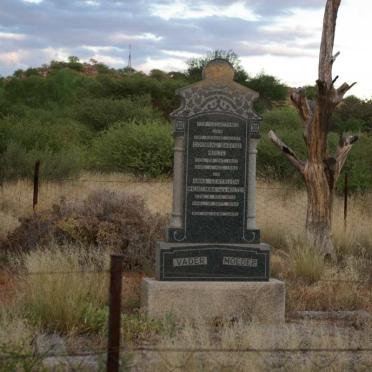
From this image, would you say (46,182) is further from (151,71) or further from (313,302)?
(151,71)

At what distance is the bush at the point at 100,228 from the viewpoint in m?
12.9

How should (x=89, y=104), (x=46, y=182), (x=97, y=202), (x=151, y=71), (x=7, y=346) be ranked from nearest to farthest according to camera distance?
(x=7, y=346) → (x=97, y=202) → (x=46, y=182) → (x=89, y=104) → (x=151, y=71)

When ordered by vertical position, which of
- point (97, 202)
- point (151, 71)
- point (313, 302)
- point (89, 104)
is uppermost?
point (151, 71)

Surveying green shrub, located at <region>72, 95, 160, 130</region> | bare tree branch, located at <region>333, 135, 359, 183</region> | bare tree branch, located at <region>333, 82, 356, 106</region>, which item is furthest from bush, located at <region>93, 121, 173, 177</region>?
bare tree branch, located at <region>333, 82, 356, 106</region>

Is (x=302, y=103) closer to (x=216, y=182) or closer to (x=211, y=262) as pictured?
(x=216, y=182)

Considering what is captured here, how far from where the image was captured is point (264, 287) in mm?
9500

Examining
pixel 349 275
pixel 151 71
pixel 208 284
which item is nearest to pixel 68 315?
pixel 208 284

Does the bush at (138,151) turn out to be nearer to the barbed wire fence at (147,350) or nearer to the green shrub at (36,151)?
the green shrub at (36,151)

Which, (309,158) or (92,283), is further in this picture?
(309,158)

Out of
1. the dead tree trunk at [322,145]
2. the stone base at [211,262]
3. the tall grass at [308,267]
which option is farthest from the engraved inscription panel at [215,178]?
the dead tree trunk at [322,145]

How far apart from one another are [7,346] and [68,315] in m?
2.06

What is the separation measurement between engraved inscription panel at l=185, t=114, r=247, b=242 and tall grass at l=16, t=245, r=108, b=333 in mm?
1230

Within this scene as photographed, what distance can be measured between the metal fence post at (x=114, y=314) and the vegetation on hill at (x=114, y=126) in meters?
16.2

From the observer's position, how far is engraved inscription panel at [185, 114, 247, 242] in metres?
Answer: 9.66
